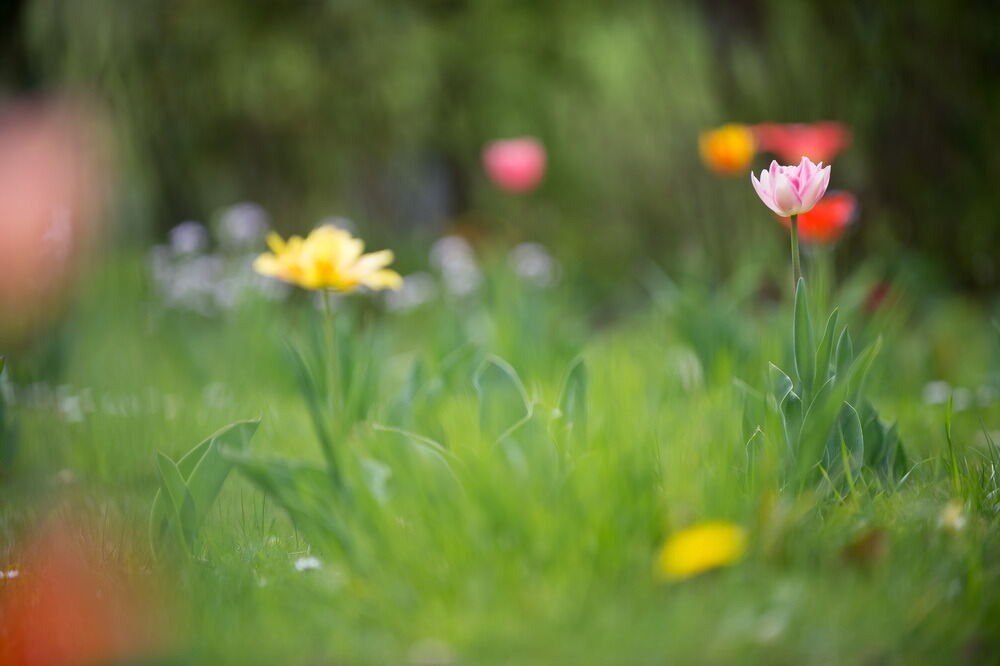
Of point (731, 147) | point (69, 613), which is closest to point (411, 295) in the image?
point (731, 147)

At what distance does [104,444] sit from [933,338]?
2.63 meters

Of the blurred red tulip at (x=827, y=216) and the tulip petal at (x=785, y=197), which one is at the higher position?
the tulip petal at (x=785, y=197)

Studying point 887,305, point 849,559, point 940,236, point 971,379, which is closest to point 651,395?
point 887,305

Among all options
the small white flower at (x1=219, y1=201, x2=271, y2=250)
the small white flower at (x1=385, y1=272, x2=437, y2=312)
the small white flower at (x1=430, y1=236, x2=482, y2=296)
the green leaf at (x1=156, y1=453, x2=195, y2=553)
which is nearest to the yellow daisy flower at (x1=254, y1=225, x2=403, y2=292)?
the green leaf at (x1=156, y1=453, x2=195, y2=553)

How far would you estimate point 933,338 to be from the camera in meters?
3.04

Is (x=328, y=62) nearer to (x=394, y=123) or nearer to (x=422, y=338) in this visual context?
(x=394, y=123)

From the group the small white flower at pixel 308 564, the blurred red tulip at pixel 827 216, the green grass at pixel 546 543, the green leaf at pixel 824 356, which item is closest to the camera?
the green grass at pixel 546 543

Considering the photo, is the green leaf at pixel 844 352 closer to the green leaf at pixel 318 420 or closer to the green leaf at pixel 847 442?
the green leaf at pixel 847 442

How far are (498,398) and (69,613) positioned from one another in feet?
2.43

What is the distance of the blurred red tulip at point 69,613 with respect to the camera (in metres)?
1.14

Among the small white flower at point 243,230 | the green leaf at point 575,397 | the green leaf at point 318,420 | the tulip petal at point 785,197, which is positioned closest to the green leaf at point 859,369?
the tulip petal at point 785,197

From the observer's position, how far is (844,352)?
5.05 ft

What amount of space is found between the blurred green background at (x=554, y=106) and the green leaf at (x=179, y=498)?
9.32 feet

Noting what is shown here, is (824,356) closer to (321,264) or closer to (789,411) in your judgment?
(789,411)
